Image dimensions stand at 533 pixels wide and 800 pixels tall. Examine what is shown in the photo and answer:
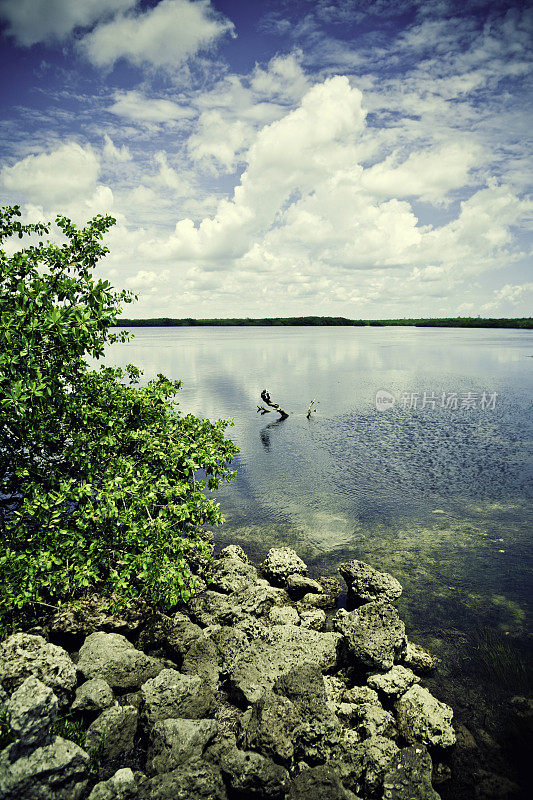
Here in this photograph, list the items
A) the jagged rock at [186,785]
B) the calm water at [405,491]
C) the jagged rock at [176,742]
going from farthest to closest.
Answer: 1. the calm water at [405,491]
2. the jagged rock at [176,742]
3. the jagged rock at [186,785]

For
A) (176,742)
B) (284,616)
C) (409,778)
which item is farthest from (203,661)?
(409,778)

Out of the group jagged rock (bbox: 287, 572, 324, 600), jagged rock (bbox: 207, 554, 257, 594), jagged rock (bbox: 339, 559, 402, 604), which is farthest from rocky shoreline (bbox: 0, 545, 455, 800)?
jagged rock (bbox: 287, 572, 324, 600)

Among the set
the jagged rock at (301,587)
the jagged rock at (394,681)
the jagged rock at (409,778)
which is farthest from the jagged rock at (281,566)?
the jagged rock at (409,778)

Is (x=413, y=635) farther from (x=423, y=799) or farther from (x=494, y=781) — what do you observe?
(x=423, y=799)

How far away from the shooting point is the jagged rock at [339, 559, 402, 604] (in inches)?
620

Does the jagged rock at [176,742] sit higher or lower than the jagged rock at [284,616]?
higher

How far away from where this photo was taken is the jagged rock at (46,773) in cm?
752

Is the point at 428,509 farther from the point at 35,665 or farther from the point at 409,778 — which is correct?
the point at 35,665

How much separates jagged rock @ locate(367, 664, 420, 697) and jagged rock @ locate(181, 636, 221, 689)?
423cm

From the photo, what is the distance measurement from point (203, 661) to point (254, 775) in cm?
391

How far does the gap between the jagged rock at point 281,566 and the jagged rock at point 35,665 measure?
868cm

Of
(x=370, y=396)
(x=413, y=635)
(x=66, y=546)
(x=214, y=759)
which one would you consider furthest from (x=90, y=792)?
(x=370, y=396)

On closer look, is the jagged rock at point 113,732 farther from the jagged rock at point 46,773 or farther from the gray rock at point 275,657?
the gray rock at point 275,657

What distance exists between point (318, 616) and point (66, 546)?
852cm
